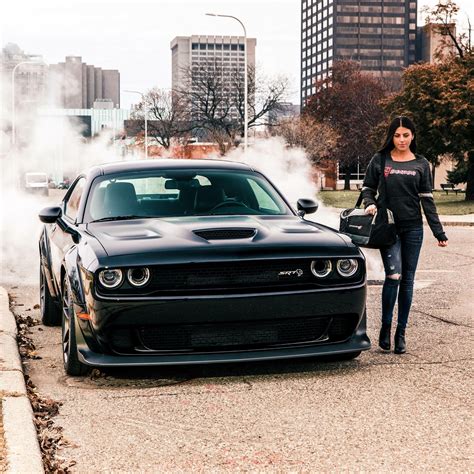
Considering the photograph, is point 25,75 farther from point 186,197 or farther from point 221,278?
point 221,278

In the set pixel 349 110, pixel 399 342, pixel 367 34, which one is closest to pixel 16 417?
pixel 399 342

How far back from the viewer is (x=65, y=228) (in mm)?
7230

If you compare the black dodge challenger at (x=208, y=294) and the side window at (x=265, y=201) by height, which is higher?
the side window at (x=265, y=201)

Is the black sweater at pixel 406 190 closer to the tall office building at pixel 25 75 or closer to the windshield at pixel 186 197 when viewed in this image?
the windshield at pixel 186 197

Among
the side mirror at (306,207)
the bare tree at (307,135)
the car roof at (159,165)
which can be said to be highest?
the bare tree at (307,135)

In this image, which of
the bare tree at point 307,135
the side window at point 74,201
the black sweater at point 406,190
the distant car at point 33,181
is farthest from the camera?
the bare tree at point 307,135

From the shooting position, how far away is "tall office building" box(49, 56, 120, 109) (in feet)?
103

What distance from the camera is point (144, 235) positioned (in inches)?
241

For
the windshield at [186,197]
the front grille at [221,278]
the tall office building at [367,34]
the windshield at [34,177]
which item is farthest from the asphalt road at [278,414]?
the tall office building at [367,34]

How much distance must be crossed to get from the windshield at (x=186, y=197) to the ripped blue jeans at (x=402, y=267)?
88 centimetres

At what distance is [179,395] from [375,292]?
210 inches

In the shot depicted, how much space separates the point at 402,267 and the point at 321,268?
1.25 m

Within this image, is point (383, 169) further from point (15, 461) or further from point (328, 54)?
point (328, 54)

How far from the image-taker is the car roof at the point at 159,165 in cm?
752
